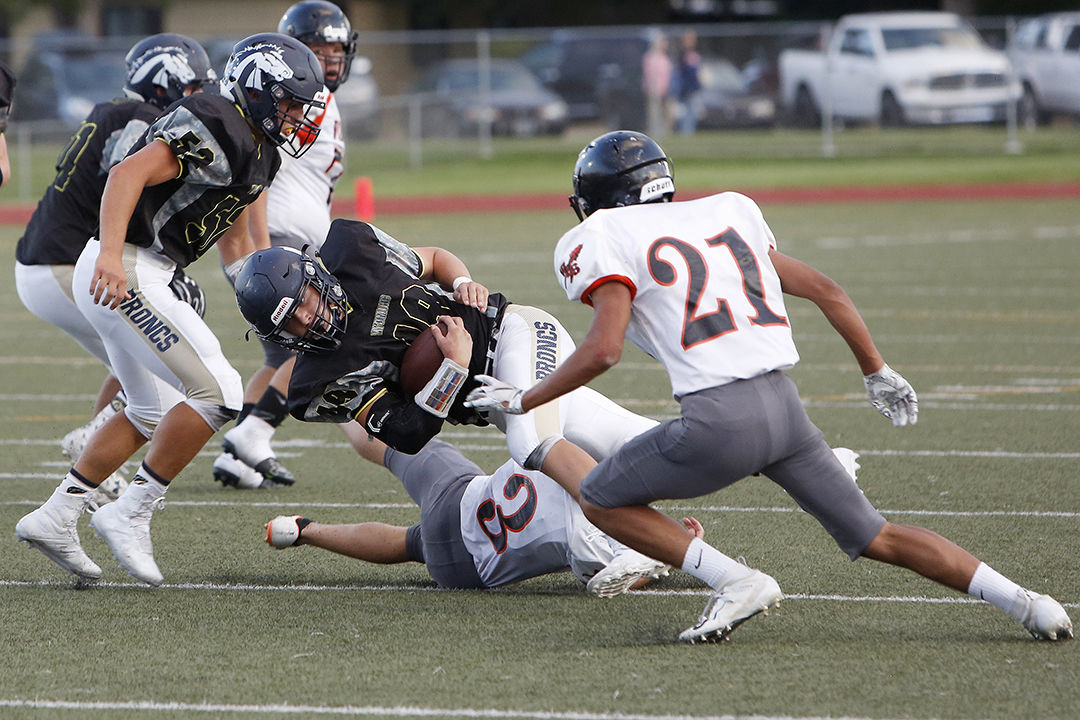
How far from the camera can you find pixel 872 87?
79.5 feet

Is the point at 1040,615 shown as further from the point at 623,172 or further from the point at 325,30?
the point at 325,30

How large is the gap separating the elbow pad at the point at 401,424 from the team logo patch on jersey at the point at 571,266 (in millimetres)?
843

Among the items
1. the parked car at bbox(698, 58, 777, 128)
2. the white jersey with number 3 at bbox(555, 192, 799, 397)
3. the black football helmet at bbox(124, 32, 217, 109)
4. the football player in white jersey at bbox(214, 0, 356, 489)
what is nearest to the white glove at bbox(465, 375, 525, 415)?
the white jersey with number 3 at bbox(555, 192, 799, 397)

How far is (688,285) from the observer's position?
4.21 meters

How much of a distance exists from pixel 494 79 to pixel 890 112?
6.86 m

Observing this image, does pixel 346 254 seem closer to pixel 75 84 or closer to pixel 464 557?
pixel 464 557

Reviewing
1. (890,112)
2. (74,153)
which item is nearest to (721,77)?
(890,112)

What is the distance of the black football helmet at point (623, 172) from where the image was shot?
174 inches

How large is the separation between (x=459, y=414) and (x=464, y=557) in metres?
0.48

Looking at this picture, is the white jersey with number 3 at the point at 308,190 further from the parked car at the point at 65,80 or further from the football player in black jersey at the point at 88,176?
the parked car at the point at 65,80

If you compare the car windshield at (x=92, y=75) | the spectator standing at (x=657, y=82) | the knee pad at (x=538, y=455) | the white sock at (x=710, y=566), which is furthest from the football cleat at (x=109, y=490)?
the car windshield at (x=92, y=75)

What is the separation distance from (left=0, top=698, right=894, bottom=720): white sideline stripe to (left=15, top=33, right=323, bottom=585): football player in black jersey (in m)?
1.14

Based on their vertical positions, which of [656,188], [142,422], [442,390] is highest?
[656,188]

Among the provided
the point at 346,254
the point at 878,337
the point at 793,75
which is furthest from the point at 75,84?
the point at 346,254
